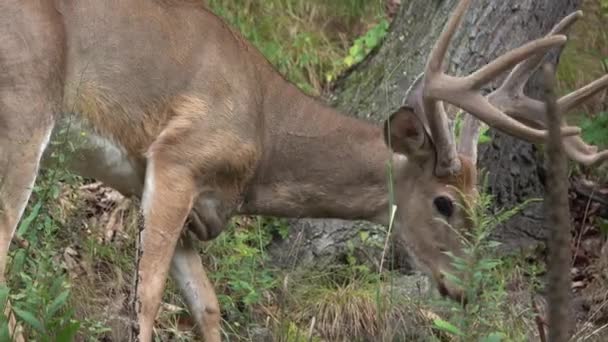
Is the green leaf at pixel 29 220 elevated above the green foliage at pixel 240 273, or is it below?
above

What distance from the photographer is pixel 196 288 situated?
6621 millimetres

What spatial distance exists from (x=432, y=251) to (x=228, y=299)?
1173 mm

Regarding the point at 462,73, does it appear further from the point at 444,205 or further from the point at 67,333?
the point at 67,333

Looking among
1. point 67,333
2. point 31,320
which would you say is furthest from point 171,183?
point 67,333

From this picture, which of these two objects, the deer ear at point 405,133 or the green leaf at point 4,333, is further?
the deer ear at point 405,133

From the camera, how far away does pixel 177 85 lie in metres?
6.25

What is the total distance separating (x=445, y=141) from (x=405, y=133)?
0.22m

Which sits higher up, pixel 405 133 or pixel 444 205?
pixel 405 133

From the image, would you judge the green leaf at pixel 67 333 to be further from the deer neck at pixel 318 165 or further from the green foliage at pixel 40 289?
the deer neck at pixel 318 165

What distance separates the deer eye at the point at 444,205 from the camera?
21.9 ft

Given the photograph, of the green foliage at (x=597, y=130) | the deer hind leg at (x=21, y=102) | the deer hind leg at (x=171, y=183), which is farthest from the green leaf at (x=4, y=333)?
the green foliage at (x=597, y=130)

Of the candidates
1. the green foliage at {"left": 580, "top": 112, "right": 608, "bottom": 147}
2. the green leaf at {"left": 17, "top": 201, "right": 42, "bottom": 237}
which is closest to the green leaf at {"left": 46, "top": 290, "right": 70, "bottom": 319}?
the green leaf at {"left": 17, "top": 201, "right": 42, "bottom": 237}

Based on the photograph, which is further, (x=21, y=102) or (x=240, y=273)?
(x=240, y=273)

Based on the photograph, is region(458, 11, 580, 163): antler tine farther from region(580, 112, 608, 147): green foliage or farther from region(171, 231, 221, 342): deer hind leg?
region(580, 112, 608, 147): green foliage
